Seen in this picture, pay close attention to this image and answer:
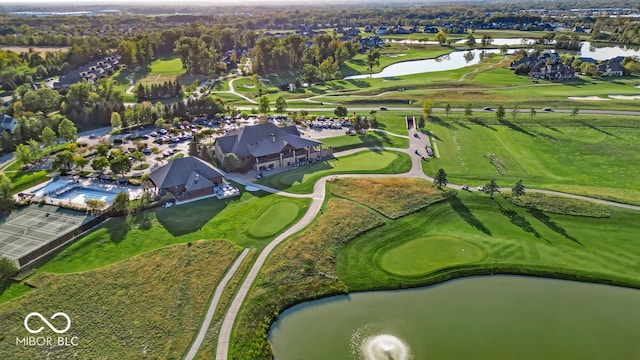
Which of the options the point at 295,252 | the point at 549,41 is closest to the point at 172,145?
the point at 295,252

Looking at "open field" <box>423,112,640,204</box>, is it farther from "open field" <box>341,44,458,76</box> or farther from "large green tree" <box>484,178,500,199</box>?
"open field" <box>341,44,458,76</box>

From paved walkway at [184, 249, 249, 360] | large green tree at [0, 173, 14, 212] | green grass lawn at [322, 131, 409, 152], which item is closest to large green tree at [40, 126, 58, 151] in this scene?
large green tree at [0, 173, 14, 212]

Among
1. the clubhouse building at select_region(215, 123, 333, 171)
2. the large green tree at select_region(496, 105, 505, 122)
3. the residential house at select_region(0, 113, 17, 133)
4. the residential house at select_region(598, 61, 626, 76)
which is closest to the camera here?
the clubhouse building at select_region(215, 123, 333, 171)

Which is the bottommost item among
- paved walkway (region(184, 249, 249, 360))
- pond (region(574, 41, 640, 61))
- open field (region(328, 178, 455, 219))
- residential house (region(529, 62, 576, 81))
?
paved walkway (region(184, 249, 249, 360))

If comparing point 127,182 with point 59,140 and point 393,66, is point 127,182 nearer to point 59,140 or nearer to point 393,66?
point 59,140

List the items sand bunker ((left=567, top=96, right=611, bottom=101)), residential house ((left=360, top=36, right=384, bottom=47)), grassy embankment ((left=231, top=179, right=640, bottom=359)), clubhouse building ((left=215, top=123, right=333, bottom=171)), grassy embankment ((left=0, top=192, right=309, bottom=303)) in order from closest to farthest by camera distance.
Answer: grassy embankment ((left=231, top=179, right=640, bottom=359)) < grassy embankment ((left=0, top=192, right=309, bottom=303)) < clubhouse building ((left=215, top=123, right=333, bottom=171)) < sand bunker ((left=567, top=96, right=611, bottom=101)) < residential house ((left=360, top=36, right=384, bottom=47))

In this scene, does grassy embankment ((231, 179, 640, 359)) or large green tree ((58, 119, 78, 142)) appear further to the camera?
large green tree ((58, 119, 78, 142))

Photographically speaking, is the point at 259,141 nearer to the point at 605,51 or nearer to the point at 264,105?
the point at 264,105
